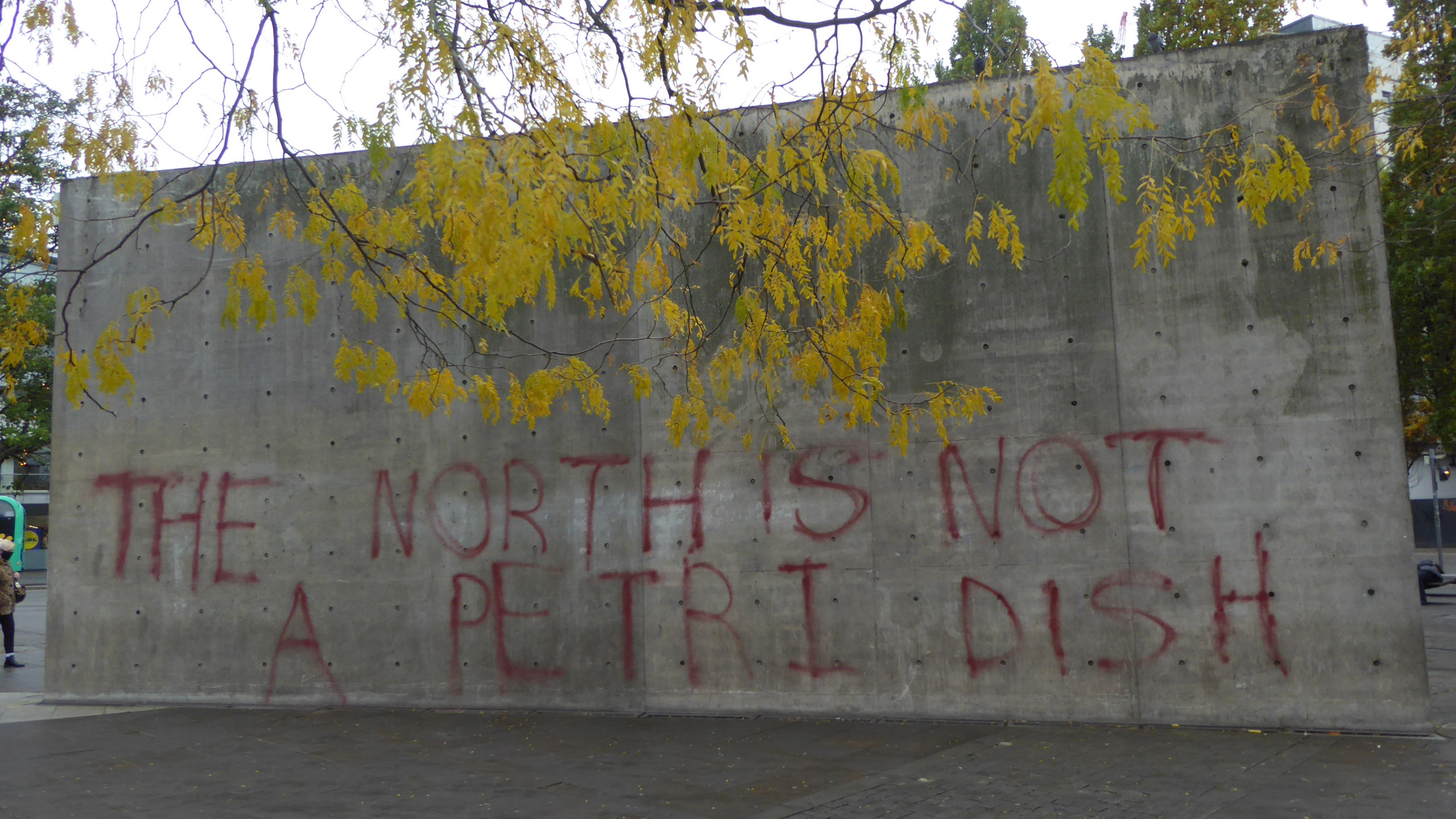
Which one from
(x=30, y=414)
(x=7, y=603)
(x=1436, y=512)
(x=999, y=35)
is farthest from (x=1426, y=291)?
(x=30, y=414)

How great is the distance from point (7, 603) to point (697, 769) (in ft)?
32.0

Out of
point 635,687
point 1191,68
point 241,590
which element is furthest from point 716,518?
point 1191,68

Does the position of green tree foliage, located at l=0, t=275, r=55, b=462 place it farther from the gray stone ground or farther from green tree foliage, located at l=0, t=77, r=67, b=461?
the gray stone ground

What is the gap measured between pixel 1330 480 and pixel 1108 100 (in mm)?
4030

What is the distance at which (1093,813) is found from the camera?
5145mm

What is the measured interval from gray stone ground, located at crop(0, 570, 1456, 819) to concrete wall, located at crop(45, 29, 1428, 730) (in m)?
0.42

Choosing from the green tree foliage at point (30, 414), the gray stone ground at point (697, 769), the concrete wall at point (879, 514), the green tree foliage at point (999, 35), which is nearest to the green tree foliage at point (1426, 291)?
the concrete wall at point (879, 514)

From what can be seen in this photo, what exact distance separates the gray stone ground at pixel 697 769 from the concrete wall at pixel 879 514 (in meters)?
0.42

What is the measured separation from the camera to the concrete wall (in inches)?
274

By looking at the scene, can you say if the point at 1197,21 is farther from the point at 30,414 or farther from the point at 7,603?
the point at 30,414

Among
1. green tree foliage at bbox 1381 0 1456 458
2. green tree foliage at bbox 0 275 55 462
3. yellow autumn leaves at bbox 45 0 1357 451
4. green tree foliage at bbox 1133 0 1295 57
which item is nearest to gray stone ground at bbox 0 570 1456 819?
yellow autumn leaves at bbox 45 0 1357 451

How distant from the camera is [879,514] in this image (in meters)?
7.66

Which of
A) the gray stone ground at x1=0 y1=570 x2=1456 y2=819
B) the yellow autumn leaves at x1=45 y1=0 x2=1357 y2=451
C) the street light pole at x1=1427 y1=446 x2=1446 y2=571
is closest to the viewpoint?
the yellow autumn leaves at x1=45 y1=0 x2=1357 y2=451

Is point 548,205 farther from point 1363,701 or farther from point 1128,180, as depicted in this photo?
point 1363,701
